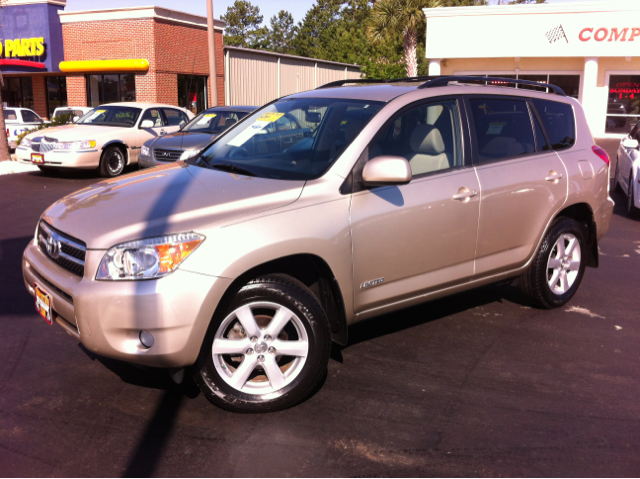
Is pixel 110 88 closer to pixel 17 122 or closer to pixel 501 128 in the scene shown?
pixel 17 122

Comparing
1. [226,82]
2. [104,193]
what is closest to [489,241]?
[104,193]

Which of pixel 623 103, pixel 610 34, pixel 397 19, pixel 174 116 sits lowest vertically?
pixel 174 116

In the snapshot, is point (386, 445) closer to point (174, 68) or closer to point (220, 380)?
point (220, 380)

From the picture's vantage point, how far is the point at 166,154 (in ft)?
39.0

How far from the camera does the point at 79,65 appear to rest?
93.6 feet

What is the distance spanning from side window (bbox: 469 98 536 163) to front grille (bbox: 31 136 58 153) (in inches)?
448

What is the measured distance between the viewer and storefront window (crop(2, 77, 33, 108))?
108ft

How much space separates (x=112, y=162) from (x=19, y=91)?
73.3ft

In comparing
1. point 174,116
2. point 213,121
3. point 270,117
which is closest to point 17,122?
point 174,116

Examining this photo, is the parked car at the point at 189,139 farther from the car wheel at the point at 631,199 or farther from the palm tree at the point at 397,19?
the palm tree at the point at 397,19

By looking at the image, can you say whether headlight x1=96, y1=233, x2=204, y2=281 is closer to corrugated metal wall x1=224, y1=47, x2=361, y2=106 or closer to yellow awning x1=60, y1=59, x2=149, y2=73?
yellow awning x1=60, y1=59, x2=149, y2=73

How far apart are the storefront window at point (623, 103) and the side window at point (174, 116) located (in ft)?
59.9

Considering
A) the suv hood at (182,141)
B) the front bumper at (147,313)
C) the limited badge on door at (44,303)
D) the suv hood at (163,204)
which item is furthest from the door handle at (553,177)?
the suv hood at (182,141)

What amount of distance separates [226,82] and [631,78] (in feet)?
56.1
